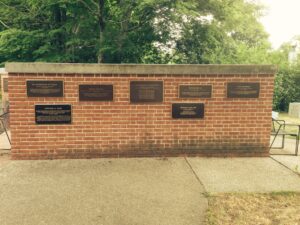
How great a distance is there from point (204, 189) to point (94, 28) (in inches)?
423

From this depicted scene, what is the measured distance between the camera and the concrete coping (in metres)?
6.14

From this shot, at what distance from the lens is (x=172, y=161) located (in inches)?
255

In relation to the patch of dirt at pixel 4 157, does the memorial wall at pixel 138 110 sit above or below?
above

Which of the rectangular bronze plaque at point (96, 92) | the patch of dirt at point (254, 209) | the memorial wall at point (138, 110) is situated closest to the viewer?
the patch of dirt at point (254, 209)

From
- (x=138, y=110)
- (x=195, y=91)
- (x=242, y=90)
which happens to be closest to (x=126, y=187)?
(x=138, y=110)

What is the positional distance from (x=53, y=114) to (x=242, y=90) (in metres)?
4.20

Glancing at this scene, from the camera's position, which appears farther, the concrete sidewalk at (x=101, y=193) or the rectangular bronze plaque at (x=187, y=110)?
the rectangular bronze plaque at (x=187, y=110)

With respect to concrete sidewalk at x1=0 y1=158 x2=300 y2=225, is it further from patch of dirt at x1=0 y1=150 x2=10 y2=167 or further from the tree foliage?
the tree foliage

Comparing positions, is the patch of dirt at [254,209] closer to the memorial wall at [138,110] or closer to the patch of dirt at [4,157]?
the memorial wall at [138,110]

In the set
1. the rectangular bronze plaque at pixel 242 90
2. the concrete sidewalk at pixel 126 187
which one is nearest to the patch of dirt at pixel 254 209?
the concrete sidewalk at pixel 126 187

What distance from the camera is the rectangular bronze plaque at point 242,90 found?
264 inches

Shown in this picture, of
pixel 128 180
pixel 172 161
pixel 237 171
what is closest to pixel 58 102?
pixel 128 180

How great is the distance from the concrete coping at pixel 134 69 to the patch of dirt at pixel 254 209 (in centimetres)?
287

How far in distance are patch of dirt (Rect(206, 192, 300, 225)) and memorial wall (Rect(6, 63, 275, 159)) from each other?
2.18 m
